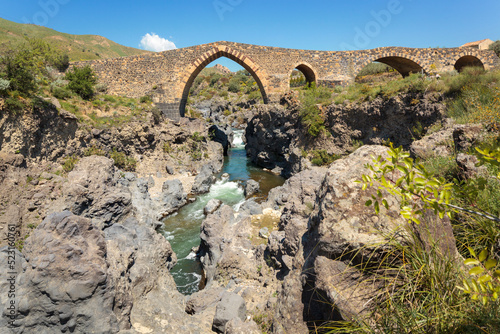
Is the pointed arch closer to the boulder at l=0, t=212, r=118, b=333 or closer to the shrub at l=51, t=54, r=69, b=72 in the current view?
the boulder at l=0, t=212, r=118, b=333

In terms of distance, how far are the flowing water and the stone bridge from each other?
19.2 ft

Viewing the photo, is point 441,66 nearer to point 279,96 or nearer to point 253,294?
point 279,96

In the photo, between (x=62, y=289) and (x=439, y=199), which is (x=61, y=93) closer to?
(x=62, y=289)

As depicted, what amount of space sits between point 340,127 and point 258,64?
7.91 metres

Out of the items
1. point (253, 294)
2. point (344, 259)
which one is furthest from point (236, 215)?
point (344, 259)

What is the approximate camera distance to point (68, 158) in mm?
10008

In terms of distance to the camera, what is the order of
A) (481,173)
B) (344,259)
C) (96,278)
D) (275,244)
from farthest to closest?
1. (275,244)
2. (481,173)
3. (96,278)
4. (344,259)

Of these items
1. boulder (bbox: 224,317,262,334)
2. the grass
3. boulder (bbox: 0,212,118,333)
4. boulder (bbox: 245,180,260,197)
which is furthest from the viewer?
boulder (bbox: 245,180,260,197)

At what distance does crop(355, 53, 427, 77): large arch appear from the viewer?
17219 millimetres

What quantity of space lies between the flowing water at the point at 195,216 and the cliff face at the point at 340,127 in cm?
161

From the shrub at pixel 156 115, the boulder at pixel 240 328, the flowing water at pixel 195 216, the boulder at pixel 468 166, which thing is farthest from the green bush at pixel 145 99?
the boulder at pixel 468 166

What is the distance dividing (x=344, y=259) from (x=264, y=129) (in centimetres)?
1550

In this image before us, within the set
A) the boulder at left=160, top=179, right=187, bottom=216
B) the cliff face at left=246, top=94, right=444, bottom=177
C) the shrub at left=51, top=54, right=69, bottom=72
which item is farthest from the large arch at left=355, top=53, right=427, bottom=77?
the shrub at left=51, top=54, right=69, bottom=72

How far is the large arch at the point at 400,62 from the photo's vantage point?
56.5 feet
